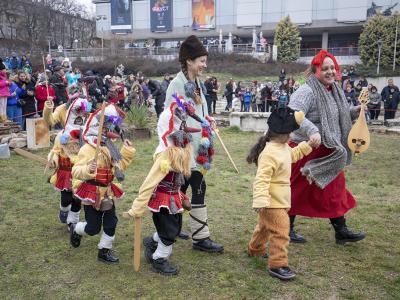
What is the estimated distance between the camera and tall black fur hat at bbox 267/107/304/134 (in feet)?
12.4

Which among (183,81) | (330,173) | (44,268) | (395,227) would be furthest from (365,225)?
(44,268)

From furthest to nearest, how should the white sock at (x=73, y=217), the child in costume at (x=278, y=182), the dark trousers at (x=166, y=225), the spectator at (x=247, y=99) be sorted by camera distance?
the spectator at (x=247, y=99)
the white sock at (x=73, y=217)
the dark trousers at (x=166, y=225)
the child in costume at (x=278, y=182)

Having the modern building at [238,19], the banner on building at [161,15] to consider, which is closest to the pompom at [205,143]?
the modern building at [238,19]

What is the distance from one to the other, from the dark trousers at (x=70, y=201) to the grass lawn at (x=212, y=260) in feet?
1.08

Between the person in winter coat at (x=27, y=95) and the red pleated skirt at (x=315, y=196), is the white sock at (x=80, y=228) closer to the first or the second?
the red pleated skirt at (x=315, y=196)

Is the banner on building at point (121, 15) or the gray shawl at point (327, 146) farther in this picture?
the banner on building at point (121, 15)

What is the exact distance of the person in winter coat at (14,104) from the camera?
10930 millimetres

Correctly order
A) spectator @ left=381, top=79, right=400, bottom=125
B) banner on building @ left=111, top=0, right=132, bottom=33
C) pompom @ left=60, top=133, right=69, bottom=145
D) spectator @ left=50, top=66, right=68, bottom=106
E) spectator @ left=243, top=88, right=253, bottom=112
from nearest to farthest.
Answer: pompom @ left=60, top=133, right=69, bottom=145
spectator @ left=50, top=66, right=68, bottom=106
spectator @ left=381, top=79, right=400, bottom=125
spectator @ left=243, top=88, right=253, bottom=112
banner on building @ left=111, top=0, right=132, bottom=33

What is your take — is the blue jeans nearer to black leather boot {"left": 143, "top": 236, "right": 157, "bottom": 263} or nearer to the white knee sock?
black leather boot {"left": 143, "top": 236, "right": 157, "bottom": 263}

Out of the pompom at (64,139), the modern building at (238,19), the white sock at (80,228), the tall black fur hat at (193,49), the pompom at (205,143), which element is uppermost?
the modern building at (238,19)

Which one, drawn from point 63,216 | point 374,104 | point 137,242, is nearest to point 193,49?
point 137,242

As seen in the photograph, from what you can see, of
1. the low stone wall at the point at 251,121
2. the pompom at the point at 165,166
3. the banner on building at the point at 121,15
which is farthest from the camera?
the banner on building at the point at 121,15

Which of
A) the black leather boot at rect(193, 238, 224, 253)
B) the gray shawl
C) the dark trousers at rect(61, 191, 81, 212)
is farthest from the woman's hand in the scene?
the dark trousers at rect(61, 191, 81, 212)

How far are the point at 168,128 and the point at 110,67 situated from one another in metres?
32.0
